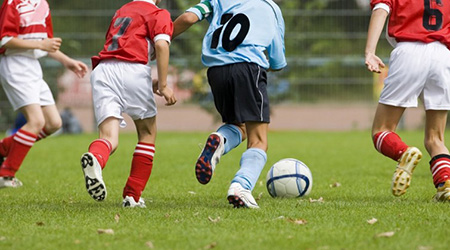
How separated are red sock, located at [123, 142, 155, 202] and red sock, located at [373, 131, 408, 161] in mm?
1628

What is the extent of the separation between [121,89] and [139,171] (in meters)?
0.60

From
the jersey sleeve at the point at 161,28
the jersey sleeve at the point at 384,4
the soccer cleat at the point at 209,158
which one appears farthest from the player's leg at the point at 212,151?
the jersey sleeve at the point at 384,4

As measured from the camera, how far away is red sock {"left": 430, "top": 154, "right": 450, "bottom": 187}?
564 centimetres

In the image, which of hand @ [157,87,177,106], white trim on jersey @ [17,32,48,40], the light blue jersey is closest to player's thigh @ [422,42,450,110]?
the light blue jersey

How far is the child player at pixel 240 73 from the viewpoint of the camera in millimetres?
5344

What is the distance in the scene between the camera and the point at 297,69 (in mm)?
18953

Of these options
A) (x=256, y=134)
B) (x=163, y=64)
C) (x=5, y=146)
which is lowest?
(x=5, y=146)

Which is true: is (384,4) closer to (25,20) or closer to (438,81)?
(438,81)

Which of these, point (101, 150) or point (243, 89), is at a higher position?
point (243, 89)

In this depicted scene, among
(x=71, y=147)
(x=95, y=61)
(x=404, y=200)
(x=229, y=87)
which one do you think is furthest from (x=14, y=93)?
(x=71, y=147)

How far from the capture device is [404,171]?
5324 millimetres

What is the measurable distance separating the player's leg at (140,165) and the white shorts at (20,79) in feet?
6.68

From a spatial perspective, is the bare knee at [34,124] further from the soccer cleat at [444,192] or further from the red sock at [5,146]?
the soccer cleat at [444,192]

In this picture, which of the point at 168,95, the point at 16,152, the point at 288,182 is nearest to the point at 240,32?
the point at 168,95
